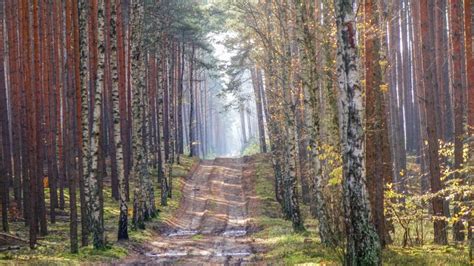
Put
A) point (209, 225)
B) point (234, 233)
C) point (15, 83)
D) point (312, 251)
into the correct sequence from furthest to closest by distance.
Answer: 1. point (209, 225)
2. point (234, 233)
3. point (15, 83)
4. point (312, 251)

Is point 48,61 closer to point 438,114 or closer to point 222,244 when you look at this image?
point 222,244

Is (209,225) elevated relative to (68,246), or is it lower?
lower

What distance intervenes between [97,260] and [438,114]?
53.6ft

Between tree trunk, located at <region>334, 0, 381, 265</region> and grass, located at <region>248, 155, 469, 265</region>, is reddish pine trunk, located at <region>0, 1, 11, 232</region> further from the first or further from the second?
tree trunk, located at <region>334, 0, 381, 265</region>

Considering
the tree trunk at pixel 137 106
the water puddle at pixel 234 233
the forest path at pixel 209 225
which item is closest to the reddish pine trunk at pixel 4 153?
the tree trunk at pixel 137 106

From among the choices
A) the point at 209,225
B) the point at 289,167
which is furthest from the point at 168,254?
the point at 209,225

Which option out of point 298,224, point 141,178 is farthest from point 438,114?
point 141,178

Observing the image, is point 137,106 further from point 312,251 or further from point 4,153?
point 312,251

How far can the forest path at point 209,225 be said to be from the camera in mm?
16339

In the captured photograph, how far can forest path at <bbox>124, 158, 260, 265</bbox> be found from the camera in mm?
16339

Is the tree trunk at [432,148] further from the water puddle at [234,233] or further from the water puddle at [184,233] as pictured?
the water puddle at [184,233]

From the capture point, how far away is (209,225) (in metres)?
25.7

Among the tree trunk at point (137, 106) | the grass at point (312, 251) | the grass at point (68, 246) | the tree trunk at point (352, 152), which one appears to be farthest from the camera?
the tree trunk at point (137, 106)

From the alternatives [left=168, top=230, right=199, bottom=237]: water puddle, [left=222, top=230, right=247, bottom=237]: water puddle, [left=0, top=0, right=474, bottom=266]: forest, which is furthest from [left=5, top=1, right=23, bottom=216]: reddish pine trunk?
[left=222, top=230, right=247, bottom=237]: water puddle
